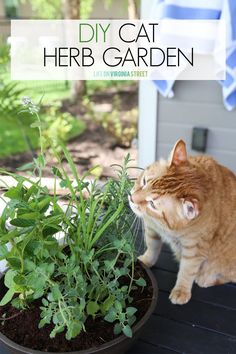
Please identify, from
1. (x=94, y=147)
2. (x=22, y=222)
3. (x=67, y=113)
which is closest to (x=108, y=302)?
(x=22, y=222)

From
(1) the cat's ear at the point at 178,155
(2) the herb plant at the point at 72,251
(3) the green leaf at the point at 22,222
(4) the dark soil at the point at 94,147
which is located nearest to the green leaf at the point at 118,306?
(2) the herb plant at the point at 72,251

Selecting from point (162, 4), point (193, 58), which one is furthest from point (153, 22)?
point (193, 58)

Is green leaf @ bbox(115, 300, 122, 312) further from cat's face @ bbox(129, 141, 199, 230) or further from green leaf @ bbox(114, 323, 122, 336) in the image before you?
cat's face @ bbox(129, 141, 199, 230)

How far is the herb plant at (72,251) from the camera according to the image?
770mm

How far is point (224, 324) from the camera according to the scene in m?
0.98

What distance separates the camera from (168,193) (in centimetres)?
100

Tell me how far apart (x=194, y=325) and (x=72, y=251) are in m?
0.38

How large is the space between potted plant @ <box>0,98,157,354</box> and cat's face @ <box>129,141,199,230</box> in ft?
0.44

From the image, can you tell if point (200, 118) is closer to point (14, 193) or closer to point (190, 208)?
point (190, 208)

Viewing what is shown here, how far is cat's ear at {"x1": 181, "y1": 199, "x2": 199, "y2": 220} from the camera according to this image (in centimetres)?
93

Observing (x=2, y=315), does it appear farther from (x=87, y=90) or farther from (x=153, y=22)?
(x=87, y=90)

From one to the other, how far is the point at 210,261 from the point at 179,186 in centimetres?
31

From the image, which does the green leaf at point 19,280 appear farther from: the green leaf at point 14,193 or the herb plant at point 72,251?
the green leaf at point 14,193

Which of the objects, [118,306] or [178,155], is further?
[178,155]
